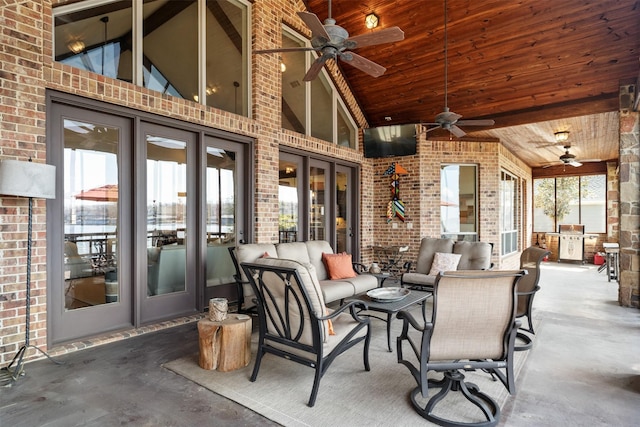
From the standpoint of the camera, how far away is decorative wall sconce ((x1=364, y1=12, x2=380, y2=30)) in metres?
5.94

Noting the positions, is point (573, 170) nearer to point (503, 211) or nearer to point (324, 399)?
point (503, 211)

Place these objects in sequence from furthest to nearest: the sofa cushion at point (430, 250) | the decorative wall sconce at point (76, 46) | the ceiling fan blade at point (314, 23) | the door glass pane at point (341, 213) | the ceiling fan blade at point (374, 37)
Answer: the door glass pane at point (341, 213)
the sofa cushion at point (430, 250)
the decorative wall sconce at point (76, 46)
the ceiling fan blade at point (374, 37)
the ceiling fan blade at point (314, 23)

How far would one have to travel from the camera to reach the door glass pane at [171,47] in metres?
4.23

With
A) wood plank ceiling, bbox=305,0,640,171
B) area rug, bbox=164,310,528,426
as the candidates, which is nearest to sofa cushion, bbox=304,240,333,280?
area rug, bbox=164,310,528,426

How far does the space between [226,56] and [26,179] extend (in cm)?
332

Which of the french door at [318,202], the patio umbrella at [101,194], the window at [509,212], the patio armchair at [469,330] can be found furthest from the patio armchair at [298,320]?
the window at [509,212]

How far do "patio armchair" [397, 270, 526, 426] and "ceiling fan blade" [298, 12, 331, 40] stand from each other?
2.34 m

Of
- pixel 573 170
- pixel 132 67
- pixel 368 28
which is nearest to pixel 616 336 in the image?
pixel 368 28

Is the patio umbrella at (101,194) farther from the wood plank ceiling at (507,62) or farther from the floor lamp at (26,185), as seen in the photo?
the wood plank ceiling at (507,62)

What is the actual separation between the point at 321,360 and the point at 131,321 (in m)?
2.62

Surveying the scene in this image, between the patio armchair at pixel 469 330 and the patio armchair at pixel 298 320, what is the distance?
1.95 feet

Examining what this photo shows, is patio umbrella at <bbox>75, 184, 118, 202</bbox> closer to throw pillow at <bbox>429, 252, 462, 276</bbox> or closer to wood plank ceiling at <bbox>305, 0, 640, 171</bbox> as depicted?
throw pillow at <bbox>429, 252, 462, 276</bbox>

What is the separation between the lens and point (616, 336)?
3998 mm

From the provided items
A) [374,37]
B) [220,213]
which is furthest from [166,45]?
[374,37]
